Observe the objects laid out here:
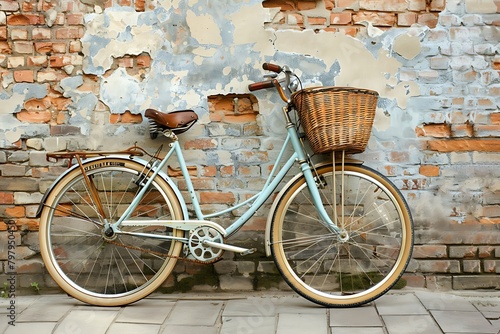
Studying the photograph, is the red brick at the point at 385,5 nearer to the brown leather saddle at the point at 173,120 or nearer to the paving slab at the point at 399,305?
the brown leather saddle at the point at 173,120

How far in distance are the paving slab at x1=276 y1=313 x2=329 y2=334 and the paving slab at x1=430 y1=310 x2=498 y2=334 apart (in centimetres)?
61

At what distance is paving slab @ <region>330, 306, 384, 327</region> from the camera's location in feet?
10.4

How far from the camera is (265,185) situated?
11.7 feet

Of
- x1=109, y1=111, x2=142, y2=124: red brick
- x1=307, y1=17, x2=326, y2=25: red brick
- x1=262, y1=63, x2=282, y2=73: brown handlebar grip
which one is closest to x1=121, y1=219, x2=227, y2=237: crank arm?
x1=109, y1=111, x2=142, y2=124: red brick

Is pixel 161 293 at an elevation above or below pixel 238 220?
below

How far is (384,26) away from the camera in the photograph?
12.0 feet

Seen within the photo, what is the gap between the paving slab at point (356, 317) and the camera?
316cm

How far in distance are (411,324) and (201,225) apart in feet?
4.18

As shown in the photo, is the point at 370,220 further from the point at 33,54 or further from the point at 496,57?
the point at 33,54

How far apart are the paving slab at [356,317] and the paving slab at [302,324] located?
0.06m

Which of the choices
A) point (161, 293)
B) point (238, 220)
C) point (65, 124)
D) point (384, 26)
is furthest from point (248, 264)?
point (384, 26)

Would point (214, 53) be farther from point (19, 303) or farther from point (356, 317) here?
point (19, 303)

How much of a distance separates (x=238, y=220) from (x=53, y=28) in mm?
1634

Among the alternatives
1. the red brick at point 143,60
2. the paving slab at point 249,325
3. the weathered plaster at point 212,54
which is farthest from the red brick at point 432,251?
the red brick at point 143,60
